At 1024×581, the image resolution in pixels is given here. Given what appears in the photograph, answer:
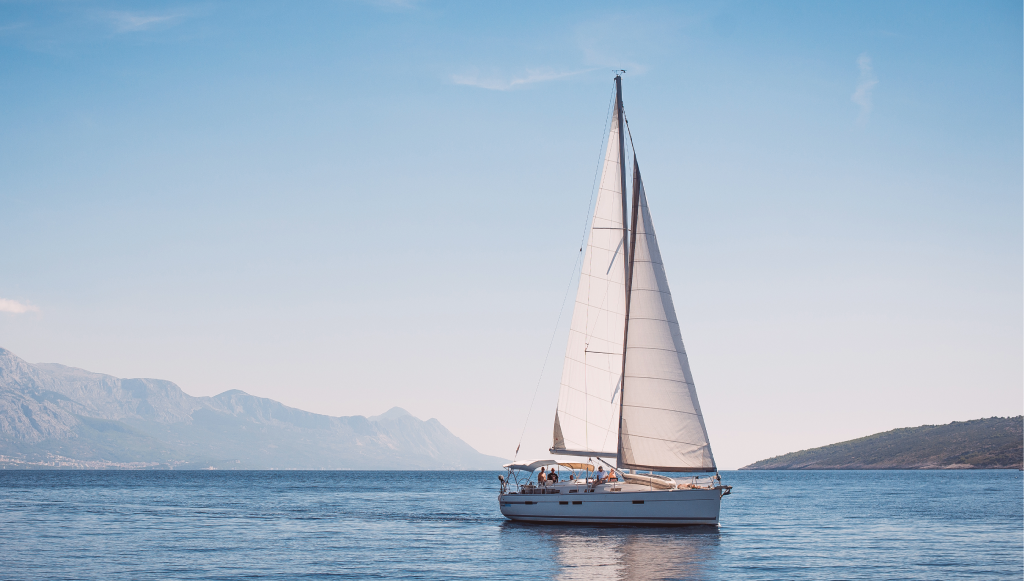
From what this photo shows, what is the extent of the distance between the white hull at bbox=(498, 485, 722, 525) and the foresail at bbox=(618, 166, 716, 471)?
1368 millimetres

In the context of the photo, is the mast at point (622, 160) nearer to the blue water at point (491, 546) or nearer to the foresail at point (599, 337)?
the foresail at point (599, 337)

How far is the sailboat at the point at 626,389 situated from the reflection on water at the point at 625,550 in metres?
1.04

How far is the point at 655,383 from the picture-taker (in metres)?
40.3

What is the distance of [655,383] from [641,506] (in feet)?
20.2

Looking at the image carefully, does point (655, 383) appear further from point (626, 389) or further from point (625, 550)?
point (625, 550)

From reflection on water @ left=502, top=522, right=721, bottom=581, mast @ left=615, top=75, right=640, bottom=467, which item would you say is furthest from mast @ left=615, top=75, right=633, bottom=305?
reflection on water @ left=502, top=522, right=721, bottom=581

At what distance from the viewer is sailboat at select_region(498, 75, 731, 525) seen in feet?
131

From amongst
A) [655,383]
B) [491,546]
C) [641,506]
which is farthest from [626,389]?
[491,546]

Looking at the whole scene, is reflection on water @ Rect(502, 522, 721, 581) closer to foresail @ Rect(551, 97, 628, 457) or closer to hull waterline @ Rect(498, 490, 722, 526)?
hull waterline @ Rect(498, 490, 722, 526)

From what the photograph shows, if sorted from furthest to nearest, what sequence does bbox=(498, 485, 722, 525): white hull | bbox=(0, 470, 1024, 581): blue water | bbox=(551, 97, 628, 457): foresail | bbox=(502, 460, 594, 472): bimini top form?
bbox=(502, 460, 594, 472): bimini top → bbox=(551, 97, 628, 457): foresail → bbox=(498, 485, 722, 525): white hull → bbox=(0, 470, 1024, 581): blue water

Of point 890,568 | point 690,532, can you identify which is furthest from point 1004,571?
point 690,532

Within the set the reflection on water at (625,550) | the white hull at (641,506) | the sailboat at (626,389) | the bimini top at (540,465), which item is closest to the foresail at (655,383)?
the sailboat at (626,389)

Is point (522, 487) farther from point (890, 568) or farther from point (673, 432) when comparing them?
point (890, 568)

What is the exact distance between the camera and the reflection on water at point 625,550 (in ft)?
98.1
